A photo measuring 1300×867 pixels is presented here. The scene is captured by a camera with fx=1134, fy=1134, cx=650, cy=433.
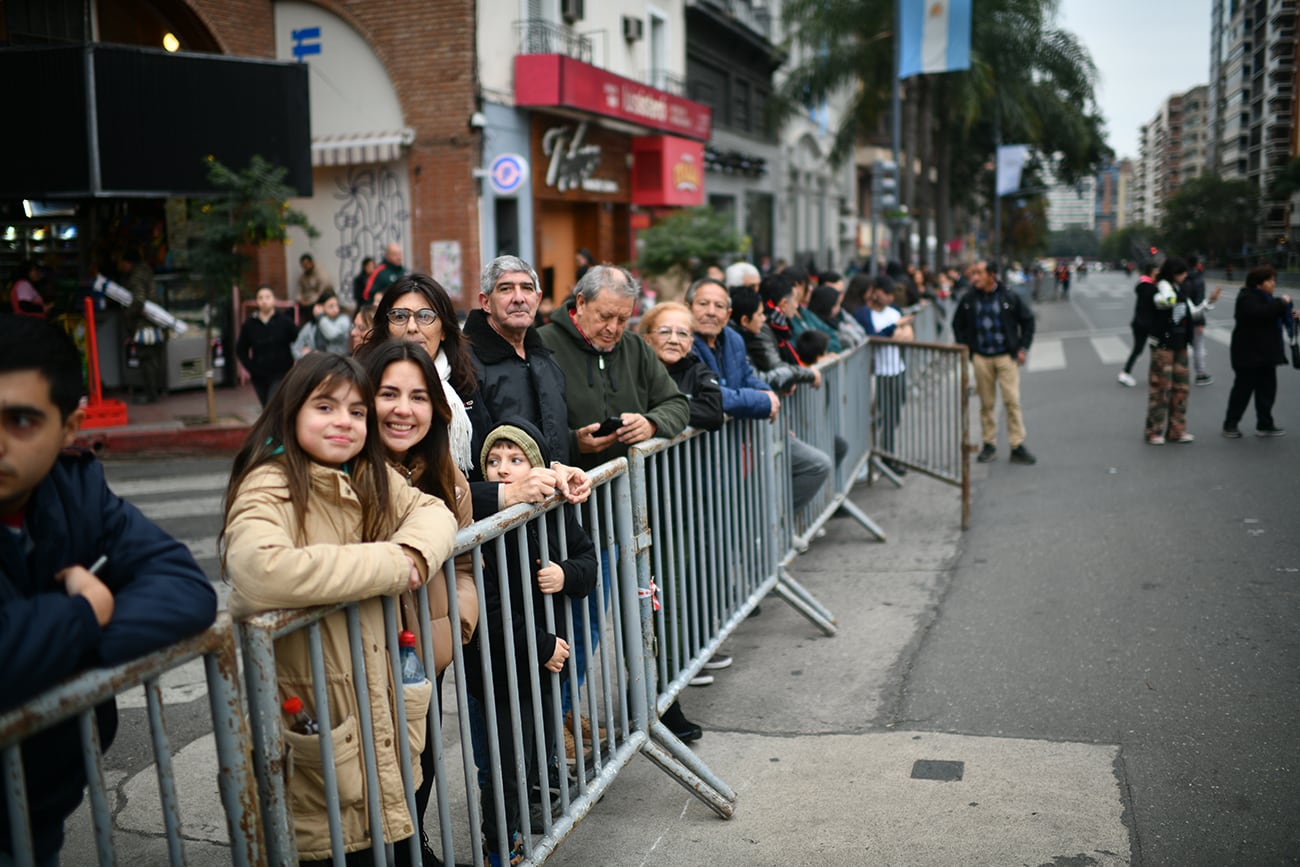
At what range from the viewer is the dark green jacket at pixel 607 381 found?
15.4ft

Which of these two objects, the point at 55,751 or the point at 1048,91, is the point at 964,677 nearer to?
the point at 55,751

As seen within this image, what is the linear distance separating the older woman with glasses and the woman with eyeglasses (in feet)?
3.66

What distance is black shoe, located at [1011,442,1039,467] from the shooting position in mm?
10734

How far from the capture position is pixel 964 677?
5336 millimetres

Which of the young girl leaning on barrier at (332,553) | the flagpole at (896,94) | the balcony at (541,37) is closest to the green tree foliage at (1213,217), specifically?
the flagpole at (896,94)

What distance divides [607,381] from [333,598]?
251 cm

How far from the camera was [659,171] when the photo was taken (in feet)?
82.0

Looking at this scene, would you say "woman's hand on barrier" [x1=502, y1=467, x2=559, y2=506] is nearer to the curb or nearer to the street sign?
the curb

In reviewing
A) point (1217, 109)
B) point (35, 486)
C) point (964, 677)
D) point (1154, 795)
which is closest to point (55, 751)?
point (35, 486)

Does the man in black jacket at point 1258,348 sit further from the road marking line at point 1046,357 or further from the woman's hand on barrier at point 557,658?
the woman's hand on barrier at point 557,658

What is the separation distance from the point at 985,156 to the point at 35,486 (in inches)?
2049

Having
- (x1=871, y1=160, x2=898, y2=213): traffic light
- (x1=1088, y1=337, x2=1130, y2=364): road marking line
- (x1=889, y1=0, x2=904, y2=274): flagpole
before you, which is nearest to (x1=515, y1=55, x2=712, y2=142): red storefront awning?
(x1=889, y1=0, x2=904, y2=274): flagpole

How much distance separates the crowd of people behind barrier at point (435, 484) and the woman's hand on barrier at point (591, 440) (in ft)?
0.04

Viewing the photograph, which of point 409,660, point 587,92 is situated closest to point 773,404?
point 409,660
